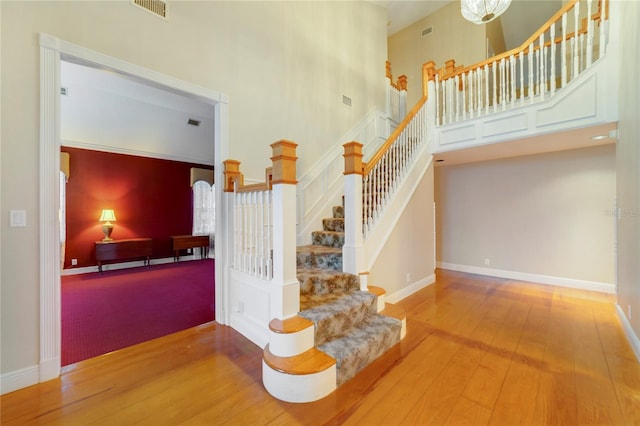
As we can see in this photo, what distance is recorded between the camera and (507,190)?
181 inches

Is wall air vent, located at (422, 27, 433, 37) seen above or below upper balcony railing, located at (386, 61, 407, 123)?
above

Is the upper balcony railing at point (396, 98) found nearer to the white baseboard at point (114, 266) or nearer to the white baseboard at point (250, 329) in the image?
the white baseboard at point (250, 329)

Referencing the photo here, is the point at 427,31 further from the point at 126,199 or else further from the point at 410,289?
the point at 126,199

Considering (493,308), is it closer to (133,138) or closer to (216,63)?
(216,63)

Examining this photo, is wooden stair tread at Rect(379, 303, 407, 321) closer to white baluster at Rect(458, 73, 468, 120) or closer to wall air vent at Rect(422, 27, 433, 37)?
white baluster at Rect(458, 73, 468, 120)

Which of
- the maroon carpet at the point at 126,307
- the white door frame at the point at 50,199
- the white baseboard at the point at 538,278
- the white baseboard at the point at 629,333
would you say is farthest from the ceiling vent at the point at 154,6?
the white baseboard at the point at 538,278

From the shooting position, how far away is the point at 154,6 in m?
2.36

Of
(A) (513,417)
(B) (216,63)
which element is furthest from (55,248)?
(A) (513,417)

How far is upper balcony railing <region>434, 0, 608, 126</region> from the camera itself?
297 centimetres

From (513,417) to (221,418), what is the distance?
1682mm

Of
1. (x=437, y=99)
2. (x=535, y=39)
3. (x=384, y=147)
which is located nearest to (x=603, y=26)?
(x=535, y=39)

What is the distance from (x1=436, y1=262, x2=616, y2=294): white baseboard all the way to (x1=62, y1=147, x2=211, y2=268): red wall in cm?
639

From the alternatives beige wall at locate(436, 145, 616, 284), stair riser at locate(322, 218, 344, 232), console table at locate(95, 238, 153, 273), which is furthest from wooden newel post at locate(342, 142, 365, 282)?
console table at locate(95, 238, 153, 273)

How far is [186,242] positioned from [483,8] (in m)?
6.67
